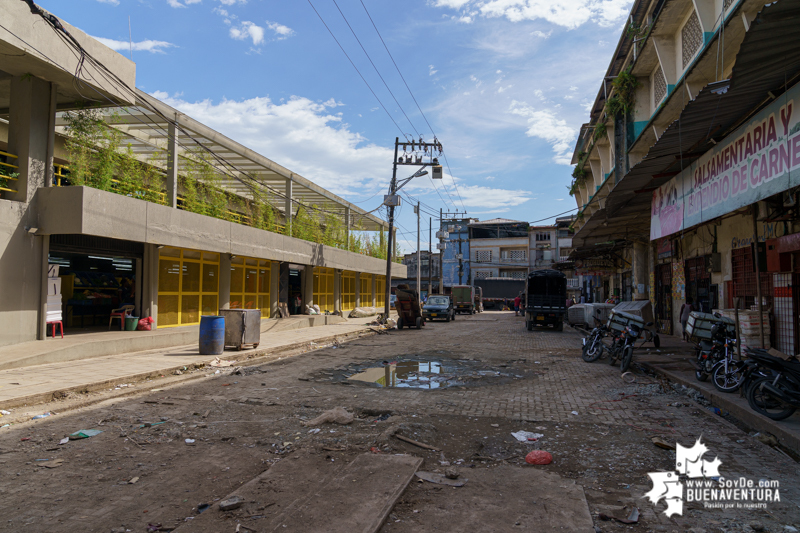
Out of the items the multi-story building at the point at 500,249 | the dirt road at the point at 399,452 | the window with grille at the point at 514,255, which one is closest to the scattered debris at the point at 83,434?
the dirt road at the point at 399,452

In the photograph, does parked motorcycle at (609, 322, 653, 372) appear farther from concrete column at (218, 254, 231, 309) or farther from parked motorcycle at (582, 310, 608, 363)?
concrete column at (218, 254, 231, 309)

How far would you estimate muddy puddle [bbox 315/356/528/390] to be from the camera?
9281 mm

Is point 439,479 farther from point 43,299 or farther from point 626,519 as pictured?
point 43,299

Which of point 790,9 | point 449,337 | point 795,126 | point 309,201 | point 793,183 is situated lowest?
point 449,337

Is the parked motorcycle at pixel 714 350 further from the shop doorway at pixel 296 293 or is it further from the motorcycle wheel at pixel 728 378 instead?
the shop doorway at pixel 296 293

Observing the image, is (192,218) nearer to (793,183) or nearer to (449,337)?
(449,337)

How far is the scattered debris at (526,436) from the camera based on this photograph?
5516mm

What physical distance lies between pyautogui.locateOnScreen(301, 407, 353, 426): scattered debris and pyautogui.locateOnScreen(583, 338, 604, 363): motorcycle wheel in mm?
8248

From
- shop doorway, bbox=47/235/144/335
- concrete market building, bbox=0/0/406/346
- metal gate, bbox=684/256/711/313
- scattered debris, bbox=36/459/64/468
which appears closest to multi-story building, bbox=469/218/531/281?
concrete market building, bbox=0/0/406/346

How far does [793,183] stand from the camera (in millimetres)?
5664

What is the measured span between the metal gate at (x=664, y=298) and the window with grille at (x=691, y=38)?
27.7 feet

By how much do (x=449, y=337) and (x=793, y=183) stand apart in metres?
14.5

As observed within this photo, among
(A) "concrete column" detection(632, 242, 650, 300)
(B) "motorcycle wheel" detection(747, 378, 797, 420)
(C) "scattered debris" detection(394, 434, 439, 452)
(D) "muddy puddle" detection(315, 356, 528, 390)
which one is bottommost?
(D) "muddy puddle" detection(315, 356, 528, 390)

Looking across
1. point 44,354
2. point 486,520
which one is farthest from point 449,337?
point 486,520
